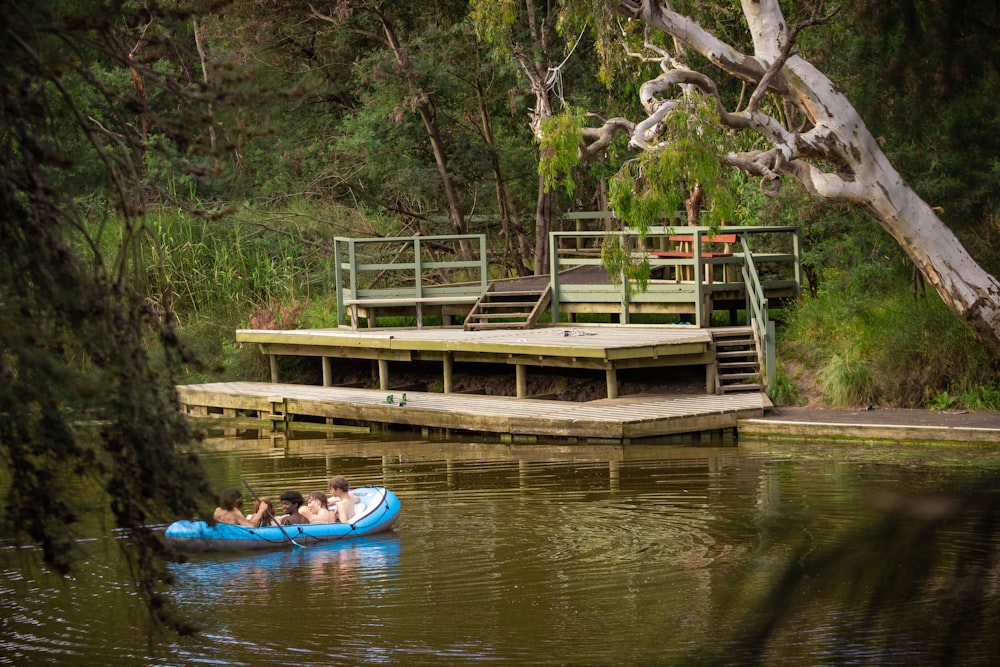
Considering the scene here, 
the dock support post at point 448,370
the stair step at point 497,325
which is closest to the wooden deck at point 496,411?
the dock support post at point 448,370

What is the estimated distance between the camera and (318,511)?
11820 mm

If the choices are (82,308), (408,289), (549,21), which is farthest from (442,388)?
(82,308)

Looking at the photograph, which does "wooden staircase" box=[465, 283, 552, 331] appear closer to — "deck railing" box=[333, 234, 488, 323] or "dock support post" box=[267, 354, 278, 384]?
"deck railing" box=[333, 234, 488, 323]

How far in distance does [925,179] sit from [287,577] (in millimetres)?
9785

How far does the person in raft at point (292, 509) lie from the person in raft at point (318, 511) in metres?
0.06

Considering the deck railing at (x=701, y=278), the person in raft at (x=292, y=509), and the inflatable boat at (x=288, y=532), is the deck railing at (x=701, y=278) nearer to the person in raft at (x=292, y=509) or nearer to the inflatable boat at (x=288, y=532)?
the inflatable boat at (x=288, y=532)

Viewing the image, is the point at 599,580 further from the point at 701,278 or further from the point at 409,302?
the point at 409,302

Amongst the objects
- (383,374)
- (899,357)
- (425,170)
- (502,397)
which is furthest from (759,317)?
(425,170)

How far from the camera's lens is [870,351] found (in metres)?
17.1

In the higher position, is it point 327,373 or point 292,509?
point 327,373

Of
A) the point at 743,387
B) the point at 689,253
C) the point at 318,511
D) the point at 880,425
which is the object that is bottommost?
the point at 318,511

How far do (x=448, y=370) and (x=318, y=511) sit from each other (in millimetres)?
7769

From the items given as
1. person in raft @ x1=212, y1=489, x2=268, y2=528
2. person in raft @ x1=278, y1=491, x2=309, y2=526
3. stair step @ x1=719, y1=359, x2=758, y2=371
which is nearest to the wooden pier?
stair step @ x1=719, y1=359, x2=758, y2=371

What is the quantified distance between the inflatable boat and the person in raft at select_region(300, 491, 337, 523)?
0.17 metres
